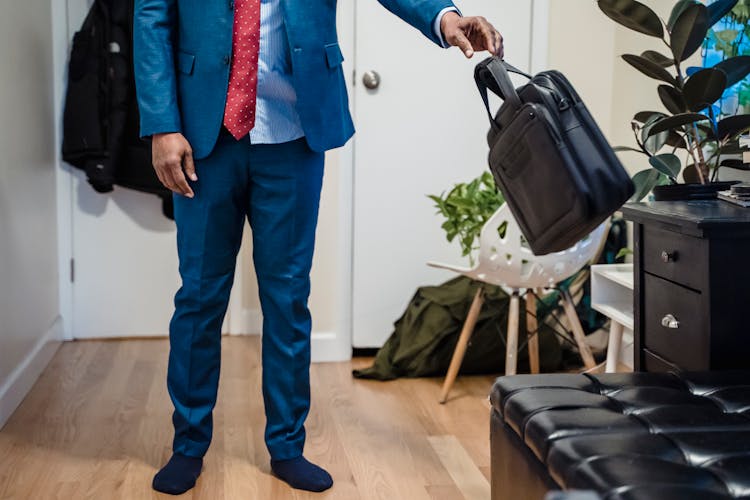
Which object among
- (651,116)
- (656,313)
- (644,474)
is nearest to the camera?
(644,474)

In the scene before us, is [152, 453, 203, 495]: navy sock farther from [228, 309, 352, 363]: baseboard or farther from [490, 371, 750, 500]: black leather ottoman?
[228, 309, 352, 363]: baseboard

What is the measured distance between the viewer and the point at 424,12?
6.79ft

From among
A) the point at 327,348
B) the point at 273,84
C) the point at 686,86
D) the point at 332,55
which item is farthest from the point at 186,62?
the point at 327,348

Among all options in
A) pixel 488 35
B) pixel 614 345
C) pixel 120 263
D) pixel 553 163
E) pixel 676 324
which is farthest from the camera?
pixel 120 263

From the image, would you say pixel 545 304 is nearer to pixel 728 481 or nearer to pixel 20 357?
pixel 20 357

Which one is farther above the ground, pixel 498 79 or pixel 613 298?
pixel 498 79

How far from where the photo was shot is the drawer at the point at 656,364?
2050mm

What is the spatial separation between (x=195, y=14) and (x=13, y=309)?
1.22 metres

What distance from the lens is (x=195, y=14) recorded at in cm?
216

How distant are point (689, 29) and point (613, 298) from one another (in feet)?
3.09

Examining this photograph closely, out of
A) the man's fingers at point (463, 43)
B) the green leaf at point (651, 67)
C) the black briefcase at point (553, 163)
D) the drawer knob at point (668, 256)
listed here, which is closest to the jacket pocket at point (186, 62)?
the man's fingers at point (463, 43)

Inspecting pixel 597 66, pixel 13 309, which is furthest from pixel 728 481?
pixel 597 66

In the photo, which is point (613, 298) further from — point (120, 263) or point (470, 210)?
point (120, 263)

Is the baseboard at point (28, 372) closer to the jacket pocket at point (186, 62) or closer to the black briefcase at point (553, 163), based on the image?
the jacket pocket at point (186, 62)
